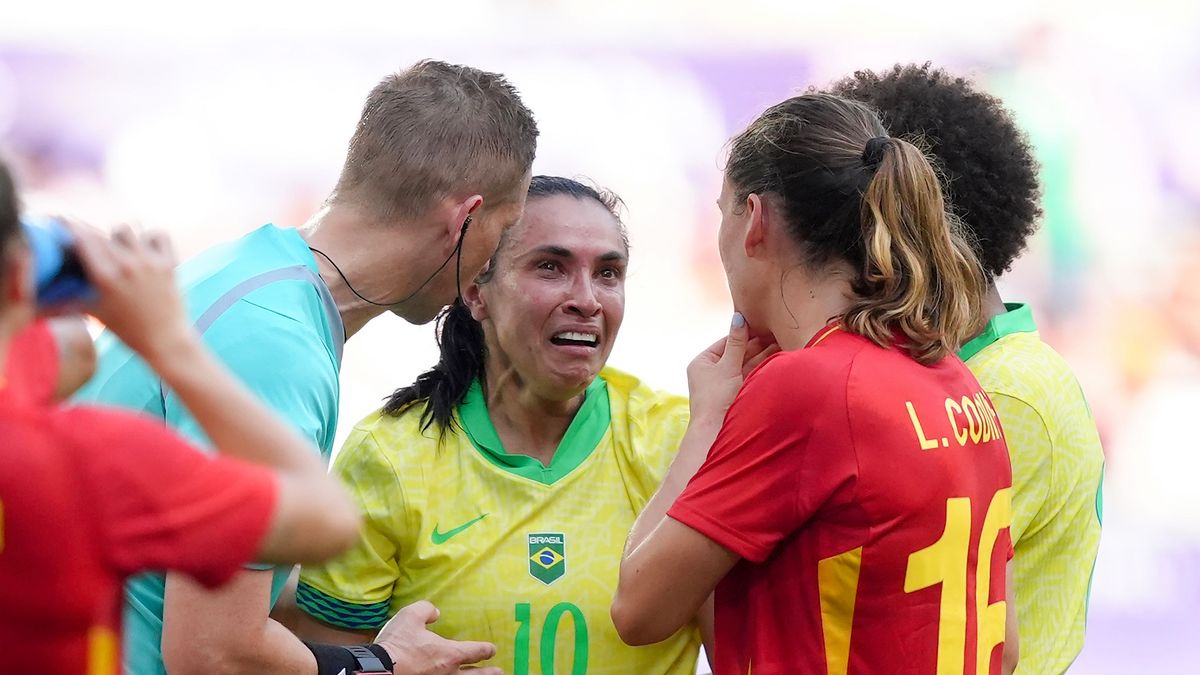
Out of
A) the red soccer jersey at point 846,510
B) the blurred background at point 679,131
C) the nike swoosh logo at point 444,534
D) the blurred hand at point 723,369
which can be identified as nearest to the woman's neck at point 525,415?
the nike swoosh logo at point 444,534

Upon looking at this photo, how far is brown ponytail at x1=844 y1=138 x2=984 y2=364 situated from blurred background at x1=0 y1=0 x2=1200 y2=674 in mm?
3649

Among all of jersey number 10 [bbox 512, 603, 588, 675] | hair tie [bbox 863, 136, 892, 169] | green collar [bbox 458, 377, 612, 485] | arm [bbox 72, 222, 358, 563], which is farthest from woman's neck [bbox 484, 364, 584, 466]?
arm [bbox 72, 222, 358, 563]

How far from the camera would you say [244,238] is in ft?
8.52

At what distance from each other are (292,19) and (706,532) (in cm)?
492

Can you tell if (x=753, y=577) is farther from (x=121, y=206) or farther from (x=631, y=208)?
(x=121, y=206)

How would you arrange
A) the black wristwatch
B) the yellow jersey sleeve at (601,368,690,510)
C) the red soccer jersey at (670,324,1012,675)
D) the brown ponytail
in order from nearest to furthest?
the red soccer jersey at (670,324,1012,675) → the brown ponytail → the black wristwatch → the yellow jersey sleeve at (601,368,690,510)

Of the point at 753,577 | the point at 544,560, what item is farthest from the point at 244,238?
the point at 753,577

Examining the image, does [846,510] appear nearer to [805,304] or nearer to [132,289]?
[805,304]

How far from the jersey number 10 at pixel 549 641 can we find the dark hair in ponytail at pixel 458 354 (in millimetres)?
476

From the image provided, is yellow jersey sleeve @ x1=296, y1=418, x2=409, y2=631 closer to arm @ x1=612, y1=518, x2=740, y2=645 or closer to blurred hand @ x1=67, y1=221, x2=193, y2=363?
arm @ x1=612, y1=518, x2=740, y2=645

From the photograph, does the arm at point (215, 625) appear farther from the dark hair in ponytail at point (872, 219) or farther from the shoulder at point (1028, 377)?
the shoulder at point (1028, 377)

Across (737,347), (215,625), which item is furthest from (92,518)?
(737,347)

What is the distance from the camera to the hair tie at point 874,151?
2361 mm

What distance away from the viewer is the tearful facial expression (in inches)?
127
